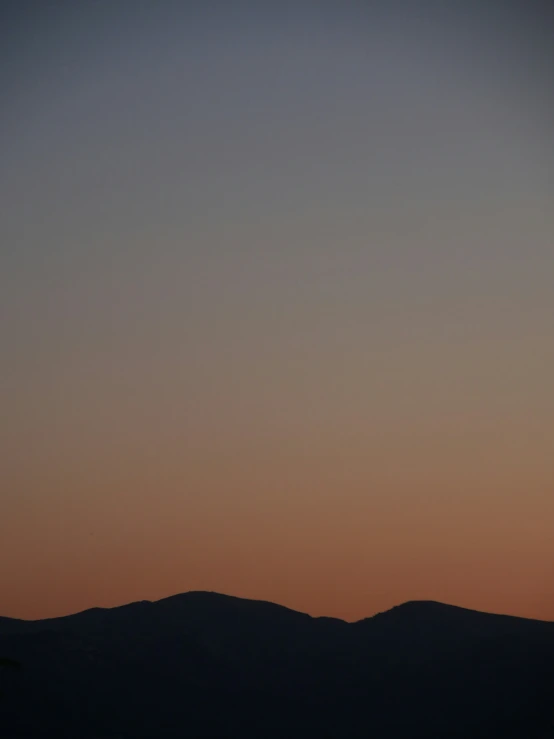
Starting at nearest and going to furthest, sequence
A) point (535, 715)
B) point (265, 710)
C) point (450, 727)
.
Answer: point (535, 715)
point (450, 727)
point (265, 710)

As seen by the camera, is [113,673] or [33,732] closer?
[33,732]

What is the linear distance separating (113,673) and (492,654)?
6558 centimetres

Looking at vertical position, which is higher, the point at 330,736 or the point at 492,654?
the point at 492,654

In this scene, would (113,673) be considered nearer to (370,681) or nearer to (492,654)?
(370,681)

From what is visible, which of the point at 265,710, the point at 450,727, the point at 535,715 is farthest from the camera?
the point at 265,710

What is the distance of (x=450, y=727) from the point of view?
176500 mm

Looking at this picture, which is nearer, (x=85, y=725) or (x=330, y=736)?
(x=85, y=725)

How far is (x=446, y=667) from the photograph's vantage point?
193625 millimetres

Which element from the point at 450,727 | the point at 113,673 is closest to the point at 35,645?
the point at 113,673

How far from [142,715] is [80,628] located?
2226 centimetres

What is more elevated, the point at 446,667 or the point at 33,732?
the point at 446,667

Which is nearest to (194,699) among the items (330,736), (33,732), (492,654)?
(330,736)

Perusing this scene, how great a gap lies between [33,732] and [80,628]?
34615 mm

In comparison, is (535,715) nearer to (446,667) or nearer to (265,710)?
(446,667)
